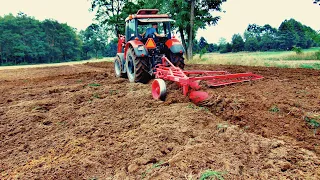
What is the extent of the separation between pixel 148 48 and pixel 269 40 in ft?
139

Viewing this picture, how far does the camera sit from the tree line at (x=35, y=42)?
5722 cm

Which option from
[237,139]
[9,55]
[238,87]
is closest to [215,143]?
[237,139]

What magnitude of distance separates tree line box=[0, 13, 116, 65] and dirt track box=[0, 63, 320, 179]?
55.4 meters

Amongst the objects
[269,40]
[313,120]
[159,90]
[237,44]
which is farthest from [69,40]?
[313,120]

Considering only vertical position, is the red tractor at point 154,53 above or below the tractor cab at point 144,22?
below

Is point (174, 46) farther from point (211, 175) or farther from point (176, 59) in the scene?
point (211, 175)

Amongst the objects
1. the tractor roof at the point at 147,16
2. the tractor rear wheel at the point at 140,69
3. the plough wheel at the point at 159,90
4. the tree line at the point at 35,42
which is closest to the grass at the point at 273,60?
the tractor roof at the point at 147,16

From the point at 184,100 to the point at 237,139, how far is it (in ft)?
6.94

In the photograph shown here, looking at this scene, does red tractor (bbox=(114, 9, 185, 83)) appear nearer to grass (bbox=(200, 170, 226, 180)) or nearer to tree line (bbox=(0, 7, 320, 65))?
grass (bbox=(200, 170, 226, 180))

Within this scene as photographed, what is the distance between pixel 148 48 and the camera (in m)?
8.09

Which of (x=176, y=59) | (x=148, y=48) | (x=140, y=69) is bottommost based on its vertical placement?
(x=140, y=69)

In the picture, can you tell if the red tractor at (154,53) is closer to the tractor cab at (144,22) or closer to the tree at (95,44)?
the tractor cab at (144,22)

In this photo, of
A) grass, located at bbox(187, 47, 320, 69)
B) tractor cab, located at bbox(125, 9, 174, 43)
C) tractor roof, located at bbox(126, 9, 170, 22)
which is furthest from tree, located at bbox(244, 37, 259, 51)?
tractor roof, located at bbox(126, 9, 170, 22)

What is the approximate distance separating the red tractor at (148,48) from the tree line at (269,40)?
31.0 meters
